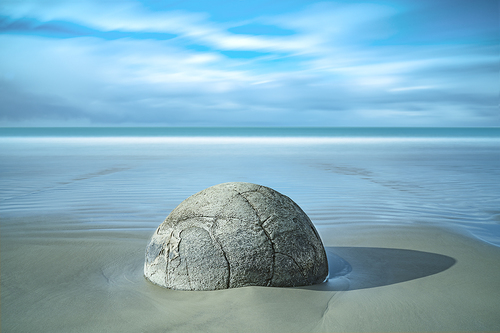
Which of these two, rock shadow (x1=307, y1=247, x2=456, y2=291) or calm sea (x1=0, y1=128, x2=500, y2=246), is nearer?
rock shadow (x1=307, y1=247, x2=456, y2=291)

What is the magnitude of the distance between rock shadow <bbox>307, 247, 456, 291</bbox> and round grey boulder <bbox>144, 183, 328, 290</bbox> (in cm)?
42

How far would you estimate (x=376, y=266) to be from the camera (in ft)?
16.5

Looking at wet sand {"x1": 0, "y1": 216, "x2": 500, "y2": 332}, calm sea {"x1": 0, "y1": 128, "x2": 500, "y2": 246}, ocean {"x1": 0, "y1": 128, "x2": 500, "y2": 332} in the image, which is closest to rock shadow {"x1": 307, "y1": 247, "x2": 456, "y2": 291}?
wet sand {"x1": 0, "y1": 216, "x2": 500, "y2": 332}

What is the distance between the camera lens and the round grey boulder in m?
3.78

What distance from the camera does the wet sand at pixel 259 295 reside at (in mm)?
3479

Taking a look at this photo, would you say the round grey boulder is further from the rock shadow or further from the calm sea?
→ the calm sea

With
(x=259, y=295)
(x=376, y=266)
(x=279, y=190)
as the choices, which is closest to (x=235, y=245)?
(x=259, y=295)

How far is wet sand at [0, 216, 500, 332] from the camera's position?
3.48 meters

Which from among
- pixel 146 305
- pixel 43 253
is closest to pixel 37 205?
pixel 43 253

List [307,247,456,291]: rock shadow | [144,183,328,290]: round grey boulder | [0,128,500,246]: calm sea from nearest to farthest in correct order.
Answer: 1. [144,183,328,290]: round grey boulder
2. [307,247,456,291]: rock shadow
3. [0,128,500,246]: calm sea

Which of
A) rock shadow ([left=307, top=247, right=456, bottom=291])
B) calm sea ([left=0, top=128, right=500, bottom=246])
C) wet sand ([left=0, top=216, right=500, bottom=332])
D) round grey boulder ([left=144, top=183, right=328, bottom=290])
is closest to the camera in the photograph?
wet sand ([left=0, top=216, right=500, bottom=332])

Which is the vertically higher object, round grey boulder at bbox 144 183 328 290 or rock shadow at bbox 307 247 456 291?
round grey boulder at bbox 144 183 328 290

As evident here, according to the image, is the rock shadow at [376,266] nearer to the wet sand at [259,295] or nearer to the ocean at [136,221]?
the wet sand at [259,295]

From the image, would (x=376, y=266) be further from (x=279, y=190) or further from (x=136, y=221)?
(x=279, y=190)
